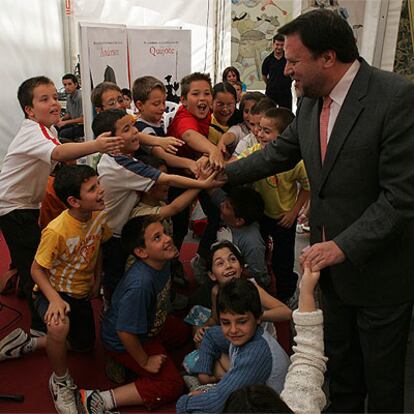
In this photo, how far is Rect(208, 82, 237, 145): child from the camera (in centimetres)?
292

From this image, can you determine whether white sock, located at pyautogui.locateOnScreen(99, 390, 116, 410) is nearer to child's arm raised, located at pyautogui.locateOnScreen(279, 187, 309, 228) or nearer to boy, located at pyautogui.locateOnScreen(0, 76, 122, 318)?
boy, located at pyautogui.locateOnScreen(0, 76, 122, 318)

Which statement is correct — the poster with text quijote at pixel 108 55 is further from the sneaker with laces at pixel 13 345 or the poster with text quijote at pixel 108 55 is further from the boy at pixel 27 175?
the sneaker with laces at pixel 13 345

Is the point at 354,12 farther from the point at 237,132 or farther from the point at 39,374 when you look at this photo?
the point at 39,374

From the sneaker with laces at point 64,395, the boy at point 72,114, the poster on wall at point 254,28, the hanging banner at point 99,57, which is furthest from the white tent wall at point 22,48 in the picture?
the sneaker with laces at point 64,395

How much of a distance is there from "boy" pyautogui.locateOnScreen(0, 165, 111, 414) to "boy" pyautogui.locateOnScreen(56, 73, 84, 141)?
4.00 m

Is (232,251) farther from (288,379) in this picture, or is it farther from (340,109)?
(288,379)

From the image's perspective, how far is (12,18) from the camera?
6.07m

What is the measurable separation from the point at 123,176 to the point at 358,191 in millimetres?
1128

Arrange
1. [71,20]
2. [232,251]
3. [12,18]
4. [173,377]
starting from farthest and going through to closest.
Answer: [71,20] < [12,18] < [232,251] < [173,377]

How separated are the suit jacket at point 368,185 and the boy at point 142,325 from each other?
76cm

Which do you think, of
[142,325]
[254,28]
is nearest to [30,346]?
[142,325]

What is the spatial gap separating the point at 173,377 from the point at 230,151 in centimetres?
134

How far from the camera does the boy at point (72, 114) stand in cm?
605

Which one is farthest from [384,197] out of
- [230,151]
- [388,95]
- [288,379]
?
[230,151]
